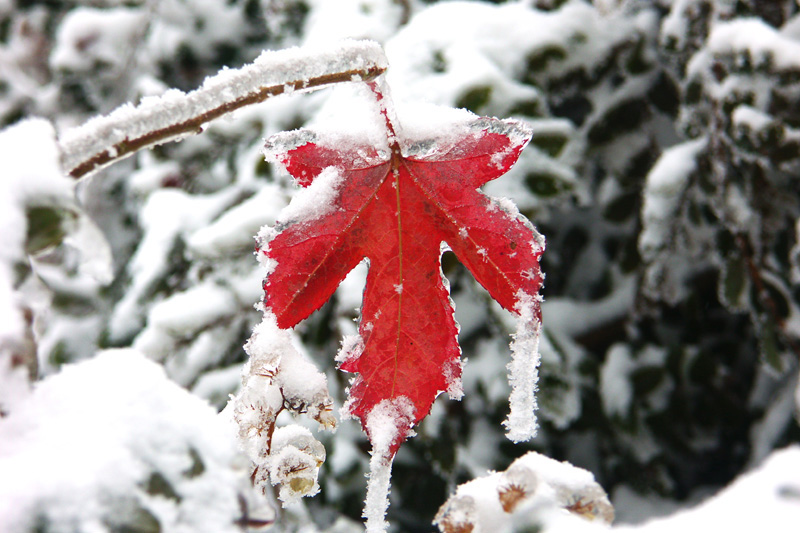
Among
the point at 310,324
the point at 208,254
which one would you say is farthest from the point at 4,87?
the point at 310,324

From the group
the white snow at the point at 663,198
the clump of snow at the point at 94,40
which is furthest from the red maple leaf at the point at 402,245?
the clump of snow at the point at 94,40

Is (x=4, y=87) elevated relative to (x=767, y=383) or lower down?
elevated

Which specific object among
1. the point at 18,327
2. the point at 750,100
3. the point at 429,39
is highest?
the point at 18,327

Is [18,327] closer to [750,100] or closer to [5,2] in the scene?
[750,100]

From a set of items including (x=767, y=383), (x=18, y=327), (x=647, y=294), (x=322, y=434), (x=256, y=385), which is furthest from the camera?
(x=767, y=383)

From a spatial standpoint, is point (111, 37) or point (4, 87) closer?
point (111, 37)

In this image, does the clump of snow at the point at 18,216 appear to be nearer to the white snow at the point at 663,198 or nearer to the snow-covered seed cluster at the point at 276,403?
the snow-covered seed cluster at the point at 276,403
